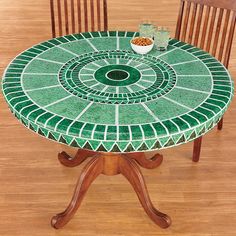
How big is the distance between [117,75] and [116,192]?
811mm

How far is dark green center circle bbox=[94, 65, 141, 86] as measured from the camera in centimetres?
208

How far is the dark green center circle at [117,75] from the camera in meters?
2.08

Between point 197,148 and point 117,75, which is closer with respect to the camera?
point 117,75

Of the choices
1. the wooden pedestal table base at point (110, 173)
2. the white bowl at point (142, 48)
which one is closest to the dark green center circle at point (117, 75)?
the white bowl at point (142, 48)

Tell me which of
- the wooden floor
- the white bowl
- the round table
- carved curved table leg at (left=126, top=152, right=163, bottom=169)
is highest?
the white bowl

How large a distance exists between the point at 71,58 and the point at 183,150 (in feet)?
3.63

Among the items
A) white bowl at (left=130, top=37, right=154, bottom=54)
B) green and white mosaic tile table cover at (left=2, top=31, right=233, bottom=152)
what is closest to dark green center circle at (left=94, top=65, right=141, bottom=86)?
green and white mosaic tile table cover at (left=2, top=31, right=233, bottom=152)

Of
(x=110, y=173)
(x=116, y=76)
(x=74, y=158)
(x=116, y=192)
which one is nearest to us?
(x=116, y=76)

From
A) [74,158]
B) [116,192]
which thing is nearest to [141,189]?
[116,192]

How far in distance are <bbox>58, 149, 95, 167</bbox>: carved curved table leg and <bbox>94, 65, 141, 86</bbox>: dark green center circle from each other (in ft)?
2.28

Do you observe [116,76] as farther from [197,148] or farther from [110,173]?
[197,148]

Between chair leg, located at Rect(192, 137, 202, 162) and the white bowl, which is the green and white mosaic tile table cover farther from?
chair leg, located at Rect(192, 137, 202, 162)

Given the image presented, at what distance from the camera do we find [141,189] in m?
2.36

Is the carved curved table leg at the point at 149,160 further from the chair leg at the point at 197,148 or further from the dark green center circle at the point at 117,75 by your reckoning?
the dark green center circle at the point at 117,75
